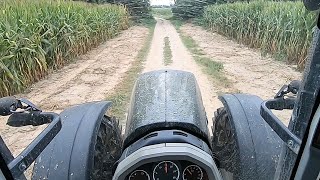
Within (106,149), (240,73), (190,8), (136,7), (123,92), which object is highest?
(106,149)

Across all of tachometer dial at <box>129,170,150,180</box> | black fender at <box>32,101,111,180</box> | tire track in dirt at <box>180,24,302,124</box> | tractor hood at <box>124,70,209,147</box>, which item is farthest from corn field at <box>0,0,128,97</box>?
tachometer dial at <box>129,170,150,180</box>

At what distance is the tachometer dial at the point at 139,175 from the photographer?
→ 4.50ft

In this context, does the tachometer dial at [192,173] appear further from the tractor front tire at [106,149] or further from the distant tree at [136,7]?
the distant tree at [136,7]

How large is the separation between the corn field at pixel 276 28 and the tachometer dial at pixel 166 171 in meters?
2.93

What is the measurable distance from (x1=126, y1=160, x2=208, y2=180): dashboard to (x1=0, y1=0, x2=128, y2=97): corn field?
503 cm

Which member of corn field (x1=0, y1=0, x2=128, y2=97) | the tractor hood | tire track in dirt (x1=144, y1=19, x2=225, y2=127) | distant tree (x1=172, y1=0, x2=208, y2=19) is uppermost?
the tractor hood

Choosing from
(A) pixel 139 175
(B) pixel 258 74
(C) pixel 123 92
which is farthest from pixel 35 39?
(A) pixel 139 175

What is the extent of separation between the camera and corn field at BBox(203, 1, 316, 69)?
316 inches

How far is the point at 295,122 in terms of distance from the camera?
0.90 m

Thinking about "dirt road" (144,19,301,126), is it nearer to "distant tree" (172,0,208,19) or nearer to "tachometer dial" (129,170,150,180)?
"tachometer dial" (129,170,150,180)

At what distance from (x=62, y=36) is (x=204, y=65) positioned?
11.3ft

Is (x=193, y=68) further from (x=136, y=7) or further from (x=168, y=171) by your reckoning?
(x=136, y=7)

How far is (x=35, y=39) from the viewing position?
752 cm

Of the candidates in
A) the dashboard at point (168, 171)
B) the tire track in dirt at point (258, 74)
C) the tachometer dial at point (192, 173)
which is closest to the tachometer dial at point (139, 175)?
the dashboard at point (168, 171)
